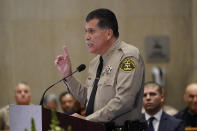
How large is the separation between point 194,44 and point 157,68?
83 cm

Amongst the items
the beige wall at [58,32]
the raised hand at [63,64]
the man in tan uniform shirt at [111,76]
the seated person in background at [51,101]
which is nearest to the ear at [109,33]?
the man in tan uniform shirt at [111,76]

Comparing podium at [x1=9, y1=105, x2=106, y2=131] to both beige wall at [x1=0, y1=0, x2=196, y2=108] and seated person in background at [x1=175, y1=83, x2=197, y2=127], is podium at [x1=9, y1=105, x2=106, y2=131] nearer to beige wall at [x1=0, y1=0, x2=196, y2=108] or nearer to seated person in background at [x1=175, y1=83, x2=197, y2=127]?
seated person in background at [x1=175, y1=83, x2=197, y2=127]

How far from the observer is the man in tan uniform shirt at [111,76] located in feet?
11.1

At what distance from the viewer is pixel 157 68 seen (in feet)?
29.4

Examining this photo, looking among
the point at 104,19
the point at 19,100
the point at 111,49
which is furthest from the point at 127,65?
the point at 19,100

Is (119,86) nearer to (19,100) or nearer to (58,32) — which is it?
(19,100)

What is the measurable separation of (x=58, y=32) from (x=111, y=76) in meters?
5.54

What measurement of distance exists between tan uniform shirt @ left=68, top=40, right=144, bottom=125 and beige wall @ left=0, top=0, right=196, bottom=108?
5233mm

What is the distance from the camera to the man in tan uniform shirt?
3.40 metres

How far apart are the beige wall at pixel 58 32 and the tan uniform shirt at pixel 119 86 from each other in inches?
206

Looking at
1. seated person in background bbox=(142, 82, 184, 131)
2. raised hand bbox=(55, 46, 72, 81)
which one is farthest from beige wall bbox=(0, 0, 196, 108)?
raised hand bbox=(55, 46, 72, 81)

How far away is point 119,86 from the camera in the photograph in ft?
11.3

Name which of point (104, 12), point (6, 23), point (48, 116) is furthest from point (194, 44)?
point (48, 116)

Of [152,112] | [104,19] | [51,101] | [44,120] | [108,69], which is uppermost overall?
[104,19]
